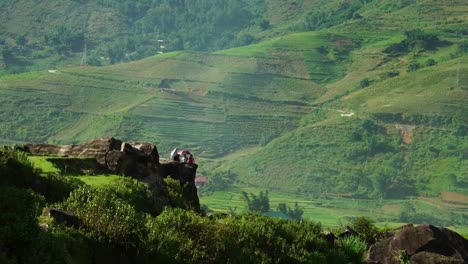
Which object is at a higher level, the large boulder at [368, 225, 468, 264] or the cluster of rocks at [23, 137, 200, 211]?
the cluster of rocks at [23, 137, 200, 211]

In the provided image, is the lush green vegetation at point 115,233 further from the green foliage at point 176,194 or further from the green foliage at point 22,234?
the green foliage at point 176,194

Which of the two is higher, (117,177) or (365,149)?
(117,177)

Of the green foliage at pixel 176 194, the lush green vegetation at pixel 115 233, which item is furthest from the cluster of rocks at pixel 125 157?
the lush green vegetation at pixel 115 233

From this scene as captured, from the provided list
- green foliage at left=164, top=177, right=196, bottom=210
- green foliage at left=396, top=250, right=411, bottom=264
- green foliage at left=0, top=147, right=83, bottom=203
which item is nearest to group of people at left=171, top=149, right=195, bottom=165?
green foliage at left=164, top=177, right=196, bottom=210

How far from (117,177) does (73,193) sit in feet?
20.2

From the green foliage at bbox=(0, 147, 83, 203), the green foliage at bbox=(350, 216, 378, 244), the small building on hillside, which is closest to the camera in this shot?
the green foliage at bbox=(0, 147, 83, 203)

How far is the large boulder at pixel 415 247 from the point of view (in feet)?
108

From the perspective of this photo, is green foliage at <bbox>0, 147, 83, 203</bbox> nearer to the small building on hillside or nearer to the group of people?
the group of people

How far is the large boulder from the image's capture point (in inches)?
1296

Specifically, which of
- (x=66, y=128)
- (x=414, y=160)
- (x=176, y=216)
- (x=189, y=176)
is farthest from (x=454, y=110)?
(x=176, y=216)

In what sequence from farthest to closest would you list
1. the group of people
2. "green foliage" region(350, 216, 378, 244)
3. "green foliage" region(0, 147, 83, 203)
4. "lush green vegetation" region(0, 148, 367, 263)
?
1. the group of people
2. "green foliage" region(350, 216, 378, 244)
3. "green foliage" region(0, 147, 83, 203)
4. "lush green vegetation" region(0, 148, 367, 263)

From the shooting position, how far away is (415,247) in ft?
109

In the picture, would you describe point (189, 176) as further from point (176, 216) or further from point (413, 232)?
point (176, 216)

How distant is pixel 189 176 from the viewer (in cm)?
3578
